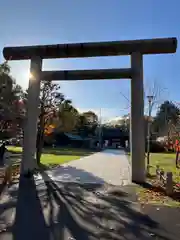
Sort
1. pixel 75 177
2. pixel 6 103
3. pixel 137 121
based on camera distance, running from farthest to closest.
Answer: pixel 75 177 < pixel 137 121 < pixel 6 103

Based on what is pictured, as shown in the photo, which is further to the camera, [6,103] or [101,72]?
[101,72]

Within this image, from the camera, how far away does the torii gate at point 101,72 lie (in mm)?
11305


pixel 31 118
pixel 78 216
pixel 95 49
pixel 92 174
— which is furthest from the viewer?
pixel 92 174

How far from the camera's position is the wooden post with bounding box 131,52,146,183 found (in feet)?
37.0

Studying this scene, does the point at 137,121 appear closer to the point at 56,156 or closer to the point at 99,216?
the point at 99,216

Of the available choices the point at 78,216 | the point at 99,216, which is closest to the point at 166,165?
the point at 99,216

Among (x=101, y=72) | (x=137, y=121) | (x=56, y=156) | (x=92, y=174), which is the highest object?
(x=101, y=72)

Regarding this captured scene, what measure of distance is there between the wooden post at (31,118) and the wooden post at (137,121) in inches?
176

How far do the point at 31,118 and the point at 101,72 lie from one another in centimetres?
388

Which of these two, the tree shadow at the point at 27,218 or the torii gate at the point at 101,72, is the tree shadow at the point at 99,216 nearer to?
the tree shadow at the point at 27,218

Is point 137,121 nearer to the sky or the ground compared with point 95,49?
nearer to the ground

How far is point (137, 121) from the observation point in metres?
11.4

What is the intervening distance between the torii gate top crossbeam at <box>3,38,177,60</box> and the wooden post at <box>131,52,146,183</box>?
47cm

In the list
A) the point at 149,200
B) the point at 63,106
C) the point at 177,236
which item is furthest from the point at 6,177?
the point at 63,106
